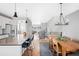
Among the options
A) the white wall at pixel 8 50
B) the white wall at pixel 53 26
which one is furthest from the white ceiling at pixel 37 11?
the white wall at pixel 8 50

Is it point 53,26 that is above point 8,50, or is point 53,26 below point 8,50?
above

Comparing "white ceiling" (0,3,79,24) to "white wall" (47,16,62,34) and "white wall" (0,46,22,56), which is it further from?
"white wall" (0,46,22,56)

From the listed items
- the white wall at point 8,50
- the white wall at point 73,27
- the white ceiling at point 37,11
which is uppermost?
the white ceiling at point 37,11

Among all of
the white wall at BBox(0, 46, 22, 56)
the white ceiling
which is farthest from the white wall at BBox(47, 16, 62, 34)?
the white wall at BBox(0, 46, 22, 56)

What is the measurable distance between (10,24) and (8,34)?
1.27 ft

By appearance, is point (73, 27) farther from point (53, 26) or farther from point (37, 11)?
point (37, 11)

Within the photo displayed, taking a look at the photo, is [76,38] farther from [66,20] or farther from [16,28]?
[16,28]

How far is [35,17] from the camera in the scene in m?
4.75

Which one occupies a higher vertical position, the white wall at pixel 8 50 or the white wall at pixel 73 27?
the white wall at pixel 73 27

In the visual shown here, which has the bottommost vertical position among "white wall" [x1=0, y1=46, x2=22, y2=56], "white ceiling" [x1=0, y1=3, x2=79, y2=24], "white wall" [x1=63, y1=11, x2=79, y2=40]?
"white wall" [x1=0, y1=46, x2=22, y2=56]

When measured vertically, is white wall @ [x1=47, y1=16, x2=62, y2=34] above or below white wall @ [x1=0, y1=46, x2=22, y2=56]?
above

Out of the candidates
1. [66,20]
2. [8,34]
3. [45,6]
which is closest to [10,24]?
[8,34]

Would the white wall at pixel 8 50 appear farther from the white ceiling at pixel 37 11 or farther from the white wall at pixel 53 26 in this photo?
the white wall at pixel 53 26

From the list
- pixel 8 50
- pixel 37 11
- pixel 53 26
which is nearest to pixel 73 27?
pixel 53 26
